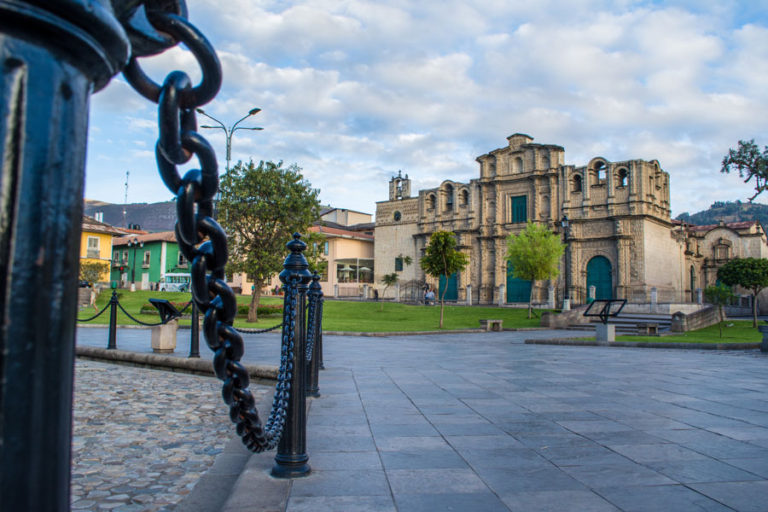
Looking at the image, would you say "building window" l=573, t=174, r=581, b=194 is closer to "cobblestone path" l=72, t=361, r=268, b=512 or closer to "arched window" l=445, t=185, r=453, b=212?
"arched window" l=445, t=185, r=453, b=212

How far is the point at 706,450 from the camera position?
4.00 meters

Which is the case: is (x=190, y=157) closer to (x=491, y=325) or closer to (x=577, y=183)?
(x=491, y=325)

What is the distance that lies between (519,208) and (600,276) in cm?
777

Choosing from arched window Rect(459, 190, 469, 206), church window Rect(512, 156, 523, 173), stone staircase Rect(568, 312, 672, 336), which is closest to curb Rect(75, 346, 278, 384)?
stone staircase Rect(568, 312, 672, 336)

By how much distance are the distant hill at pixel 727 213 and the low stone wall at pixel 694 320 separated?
85.7 meters

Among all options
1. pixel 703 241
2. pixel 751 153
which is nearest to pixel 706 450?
pixel 751 153

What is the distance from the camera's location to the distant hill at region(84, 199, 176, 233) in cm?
7019

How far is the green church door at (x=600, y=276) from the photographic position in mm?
35344

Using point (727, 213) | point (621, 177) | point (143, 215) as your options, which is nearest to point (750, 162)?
point (621, 177)

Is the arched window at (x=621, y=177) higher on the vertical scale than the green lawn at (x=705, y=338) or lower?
higher

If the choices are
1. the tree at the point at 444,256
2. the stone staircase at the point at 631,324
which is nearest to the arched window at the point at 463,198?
the stone staircase at the point at 631,324

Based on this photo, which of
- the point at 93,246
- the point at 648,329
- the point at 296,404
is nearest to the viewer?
the point at 296,404

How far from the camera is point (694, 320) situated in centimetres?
2280

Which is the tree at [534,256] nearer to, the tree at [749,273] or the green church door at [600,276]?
the green church door at [600,276]
